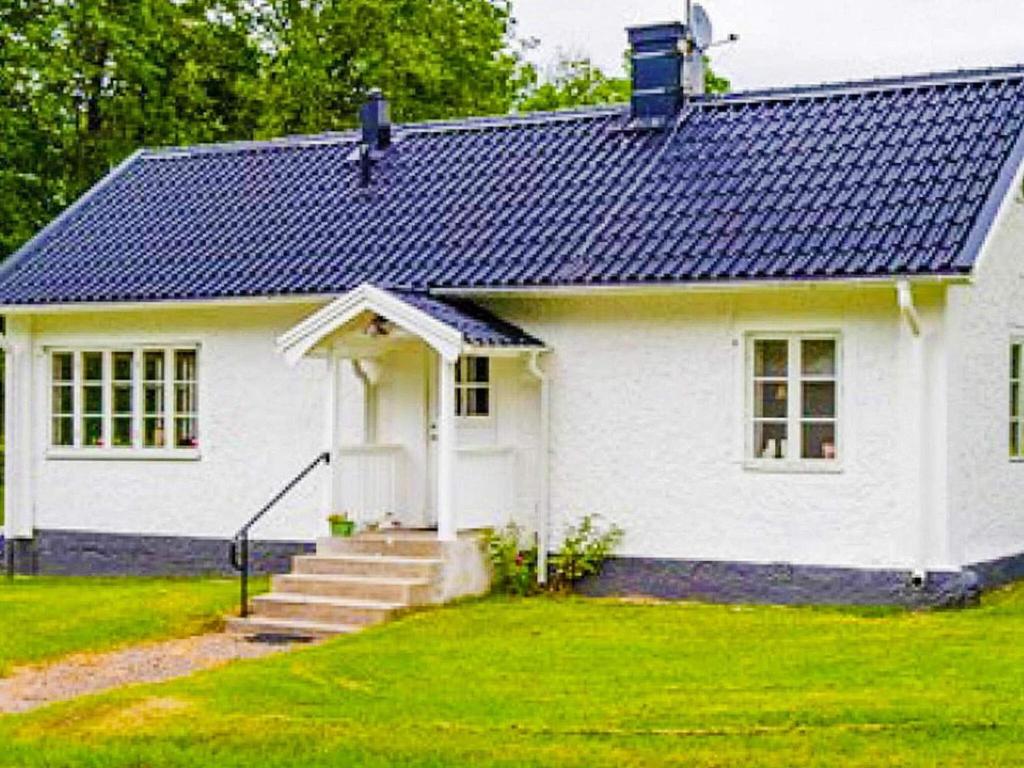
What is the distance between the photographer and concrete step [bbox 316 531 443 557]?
18391 millimetres

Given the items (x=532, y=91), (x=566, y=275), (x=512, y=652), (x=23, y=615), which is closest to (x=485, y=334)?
(x=566, y=275)

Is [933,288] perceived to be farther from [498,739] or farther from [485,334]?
[498,739]

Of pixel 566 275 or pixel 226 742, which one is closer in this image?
pixel 226 742

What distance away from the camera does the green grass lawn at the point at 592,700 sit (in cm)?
1110

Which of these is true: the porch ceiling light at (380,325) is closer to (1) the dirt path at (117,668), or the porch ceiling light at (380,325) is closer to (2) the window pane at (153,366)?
(1) the dirt path at (117,668)

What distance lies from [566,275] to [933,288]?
3.82 meters

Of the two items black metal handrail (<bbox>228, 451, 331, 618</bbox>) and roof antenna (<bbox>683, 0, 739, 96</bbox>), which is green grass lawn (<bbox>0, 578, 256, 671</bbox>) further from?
roof antenna (<bbox>683, 0, 739, 96</bbox>)

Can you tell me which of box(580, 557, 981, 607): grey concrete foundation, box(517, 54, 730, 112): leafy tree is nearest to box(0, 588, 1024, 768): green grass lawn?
box(580, 557, 981, 607): grey concrete foundation

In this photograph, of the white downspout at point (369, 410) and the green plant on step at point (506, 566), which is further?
the white downspout at point (369, 410)

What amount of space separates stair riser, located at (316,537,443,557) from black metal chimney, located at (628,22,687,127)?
19.8ft

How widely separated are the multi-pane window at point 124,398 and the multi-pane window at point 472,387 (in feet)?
13.0

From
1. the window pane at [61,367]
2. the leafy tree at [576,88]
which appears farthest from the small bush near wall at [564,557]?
the leafy tree at [576,88]

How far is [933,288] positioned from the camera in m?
17.2

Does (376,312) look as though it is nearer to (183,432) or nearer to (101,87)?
(183,432)
